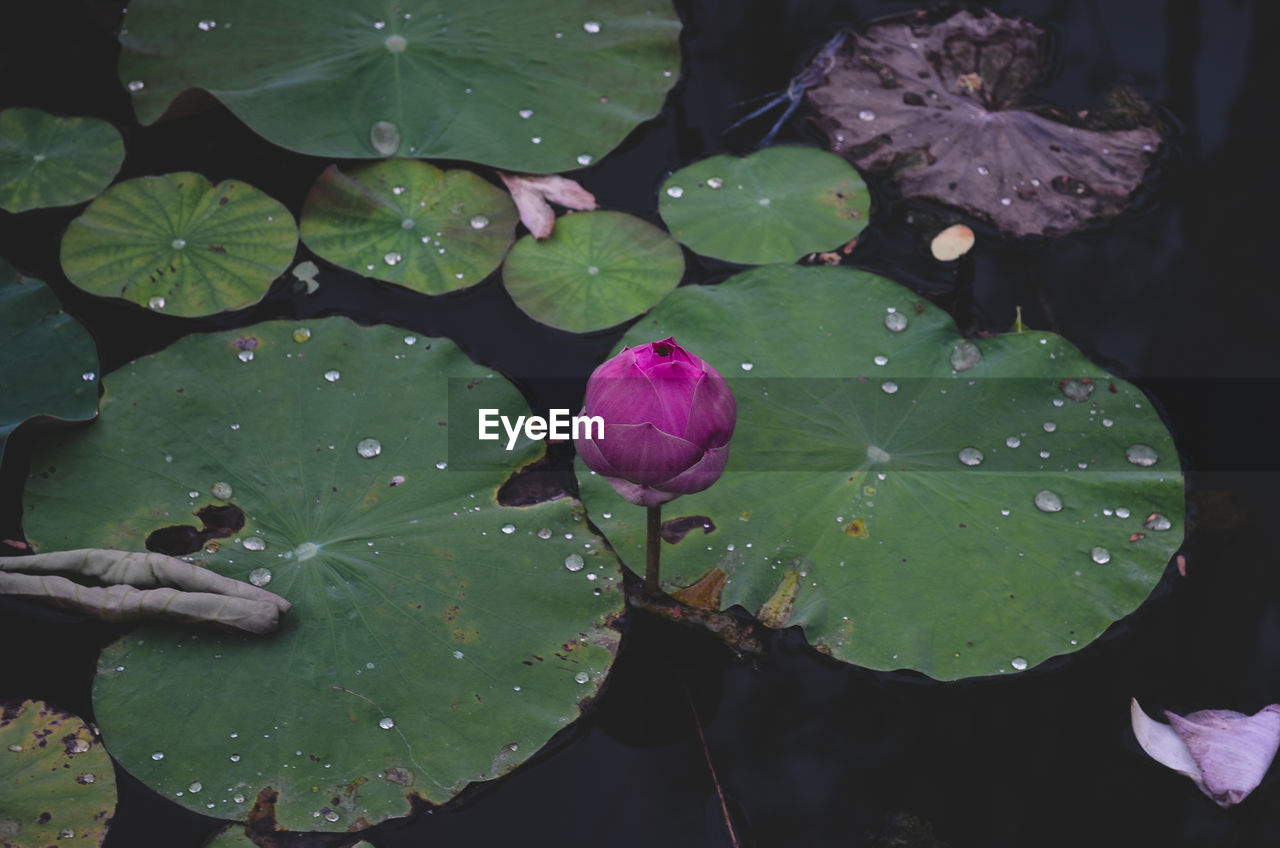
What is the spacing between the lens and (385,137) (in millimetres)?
2494

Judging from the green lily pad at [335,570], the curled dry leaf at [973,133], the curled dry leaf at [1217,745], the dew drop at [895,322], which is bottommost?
the curled dry leaf at [1217,745]

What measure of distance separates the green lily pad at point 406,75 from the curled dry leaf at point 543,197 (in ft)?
0.12

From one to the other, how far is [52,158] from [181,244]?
496 millimetres

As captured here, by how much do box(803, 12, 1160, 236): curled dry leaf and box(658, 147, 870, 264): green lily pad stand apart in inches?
5.8

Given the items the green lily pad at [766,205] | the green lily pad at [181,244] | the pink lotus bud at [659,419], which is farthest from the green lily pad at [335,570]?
the green lily pad at [766,205]

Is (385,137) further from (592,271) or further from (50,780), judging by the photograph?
(50,780)

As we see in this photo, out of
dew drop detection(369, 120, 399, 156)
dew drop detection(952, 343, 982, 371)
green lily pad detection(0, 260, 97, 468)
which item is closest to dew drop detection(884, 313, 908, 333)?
dew drop detection(952, 343, 982, 371)

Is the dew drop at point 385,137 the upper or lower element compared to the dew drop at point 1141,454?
upper

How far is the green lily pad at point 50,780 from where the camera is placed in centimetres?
156

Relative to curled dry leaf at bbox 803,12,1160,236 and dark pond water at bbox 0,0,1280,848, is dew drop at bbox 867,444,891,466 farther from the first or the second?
curled dry leaf at bbox 803,12,1160,236

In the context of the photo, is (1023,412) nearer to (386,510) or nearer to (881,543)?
(881,543)

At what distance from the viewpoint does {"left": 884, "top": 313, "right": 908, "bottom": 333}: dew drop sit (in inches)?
86.7

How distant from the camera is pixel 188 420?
6.56 feet

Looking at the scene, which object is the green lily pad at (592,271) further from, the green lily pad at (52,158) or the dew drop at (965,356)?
the green lily pad at (52,158)
